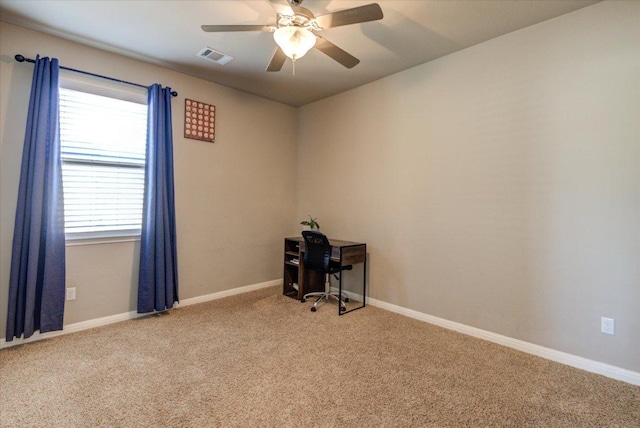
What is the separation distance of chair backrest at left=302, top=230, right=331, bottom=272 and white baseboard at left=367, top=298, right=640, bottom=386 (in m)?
1.02

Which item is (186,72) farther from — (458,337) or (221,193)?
(458,337)

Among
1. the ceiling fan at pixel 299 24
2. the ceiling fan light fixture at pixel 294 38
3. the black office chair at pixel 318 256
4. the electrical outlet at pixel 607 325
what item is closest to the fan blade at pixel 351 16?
the ceiling fan at pixel 299 24

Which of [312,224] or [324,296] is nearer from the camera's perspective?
[324,296]

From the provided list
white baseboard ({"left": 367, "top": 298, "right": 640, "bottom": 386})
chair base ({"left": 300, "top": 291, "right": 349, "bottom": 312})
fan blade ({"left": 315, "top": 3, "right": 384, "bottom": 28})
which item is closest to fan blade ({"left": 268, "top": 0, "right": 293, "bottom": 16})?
fan blade ({"left": 315, "top": 3, "right": 384, "bottom": 28})

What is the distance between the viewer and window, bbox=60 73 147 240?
2773 millimetres

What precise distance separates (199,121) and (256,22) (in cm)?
150

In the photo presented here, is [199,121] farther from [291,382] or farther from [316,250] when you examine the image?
[291,382]

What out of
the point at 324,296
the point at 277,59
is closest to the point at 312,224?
the point at 324,296

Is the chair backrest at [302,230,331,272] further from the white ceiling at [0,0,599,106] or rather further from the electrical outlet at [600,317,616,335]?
the electrical outlet at [600,317,616,335]

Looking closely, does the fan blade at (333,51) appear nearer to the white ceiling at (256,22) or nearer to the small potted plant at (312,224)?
the white ceiling at (256,22)

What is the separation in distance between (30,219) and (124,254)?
803mm

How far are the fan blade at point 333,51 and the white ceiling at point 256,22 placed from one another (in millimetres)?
360

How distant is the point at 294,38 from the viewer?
1.98 m

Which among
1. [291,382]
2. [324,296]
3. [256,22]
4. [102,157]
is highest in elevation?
[256,22]
